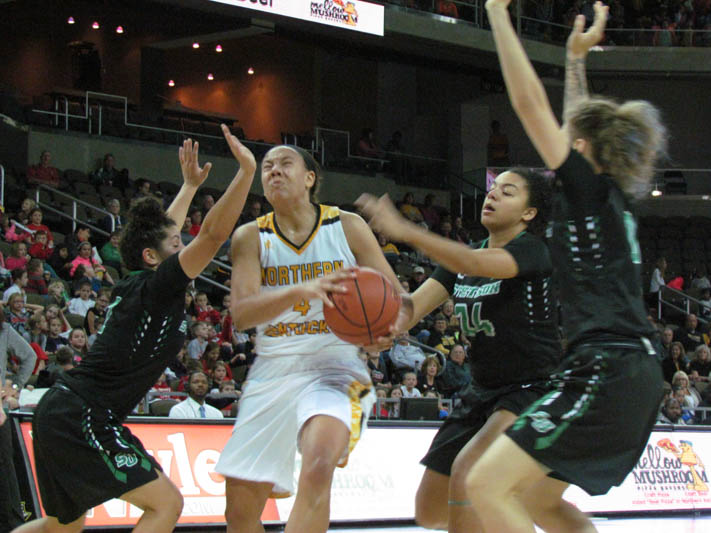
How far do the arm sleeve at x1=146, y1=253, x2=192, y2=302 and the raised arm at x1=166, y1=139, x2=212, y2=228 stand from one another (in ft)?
1.77

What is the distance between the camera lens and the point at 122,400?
14.4 feet

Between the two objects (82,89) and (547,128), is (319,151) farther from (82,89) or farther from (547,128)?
(547,128)

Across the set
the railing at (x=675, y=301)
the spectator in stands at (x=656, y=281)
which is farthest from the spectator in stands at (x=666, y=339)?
the spectator in stands at (x=656, y=281)

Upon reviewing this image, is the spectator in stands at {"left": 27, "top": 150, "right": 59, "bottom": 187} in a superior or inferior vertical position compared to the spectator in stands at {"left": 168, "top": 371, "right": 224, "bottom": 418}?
superior

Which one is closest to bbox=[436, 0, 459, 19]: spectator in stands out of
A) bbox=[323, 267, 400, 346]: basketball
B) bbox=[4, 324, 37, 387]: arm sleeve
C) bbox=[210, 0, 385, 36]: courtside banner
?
bbox=[210, 0, 385, 36]: courtside banner

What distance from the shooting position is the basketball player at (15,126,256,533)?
420 centimetres

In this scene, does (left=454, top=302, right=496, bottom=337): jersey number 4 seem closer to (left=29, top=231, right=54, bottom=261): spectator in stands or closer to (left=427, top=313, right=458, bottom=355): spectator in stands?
(left=427, top=313, right=458, bottom=355): spectator in stands

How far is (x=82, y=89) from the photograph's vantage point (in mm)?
22312

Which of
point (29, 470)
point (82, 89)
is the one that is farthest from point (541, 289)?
point (82, 89)

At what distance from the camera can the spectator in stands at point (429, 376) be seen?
476 inches

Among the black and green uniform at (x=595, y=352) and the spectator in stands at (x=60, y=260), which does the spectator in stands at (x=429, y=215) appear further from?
the black and green uniform at (x=595, y=352)

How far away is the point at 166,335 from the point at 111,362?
0.88 feet

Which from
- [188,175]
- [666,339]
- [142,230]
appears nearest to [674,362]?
[666,339]

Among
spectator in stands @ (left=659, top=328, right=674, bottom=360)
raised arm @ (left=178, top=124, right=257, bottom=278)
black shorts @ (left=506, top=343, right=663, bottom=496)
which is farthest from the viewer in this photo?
spectator in stands @ (left=659, top=328, right=674, bottom=360)
